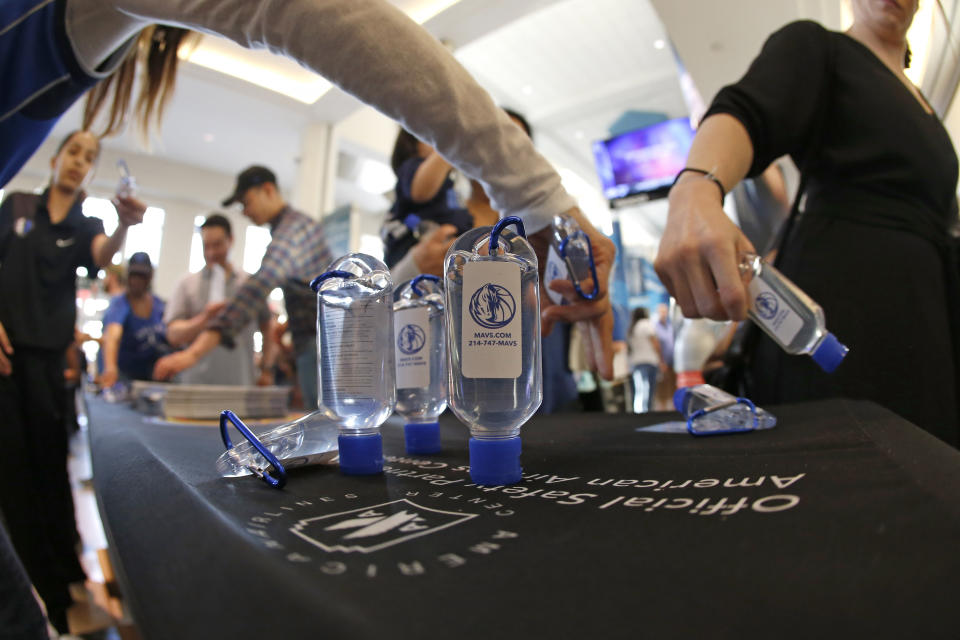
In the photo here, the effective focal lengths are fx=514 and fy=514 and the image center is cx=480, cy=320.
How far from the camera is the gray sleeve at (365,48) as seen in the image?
1.83 ft

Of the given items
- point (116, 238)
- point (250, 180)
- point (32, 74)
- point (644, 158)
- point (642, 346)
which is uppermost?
point (644, 158)

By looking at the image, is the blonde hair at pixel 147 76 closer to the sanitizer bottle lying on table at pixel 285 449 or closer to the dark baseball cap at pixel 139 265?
the sanitizer bottle lying on table at pixel 285 449

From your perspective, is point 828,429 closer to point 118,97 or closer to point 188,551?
point 188,551

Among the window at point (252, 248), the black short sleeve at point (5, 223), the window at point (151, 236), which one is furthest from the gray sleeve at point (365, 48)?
the window at point (252, 248)

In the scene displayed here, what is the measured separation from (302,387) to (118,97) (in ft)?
5.78

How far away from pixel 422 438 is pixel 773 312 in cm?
56

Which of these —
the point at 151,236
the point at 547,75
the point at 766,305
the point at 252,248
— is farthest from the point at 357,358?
the point at 252,248

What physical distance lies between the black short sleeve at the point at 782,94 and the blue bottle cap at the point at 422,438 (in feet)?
2.46

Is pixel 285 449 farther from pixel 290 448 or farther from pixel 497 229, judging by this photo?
pixel 497 229

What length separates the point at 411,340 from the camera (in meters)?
0.72

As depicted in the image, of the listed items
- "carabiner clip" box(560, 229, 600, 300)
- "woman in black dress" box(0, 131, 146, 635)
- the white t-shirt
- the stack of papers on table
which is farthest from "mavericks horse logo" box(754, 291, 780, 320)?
the white t-shirt

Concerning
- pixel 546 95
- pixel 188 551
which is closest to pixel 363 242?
pixel 546 95

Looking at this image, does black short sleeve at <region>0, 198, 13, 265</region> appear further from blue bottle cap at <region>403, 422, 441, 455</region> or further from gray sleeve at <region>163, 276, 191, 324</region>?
blue bottle cap at <region>403, 422, 441, 455</region>

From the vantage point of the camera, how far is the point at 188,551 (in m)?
0.27
